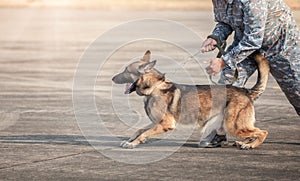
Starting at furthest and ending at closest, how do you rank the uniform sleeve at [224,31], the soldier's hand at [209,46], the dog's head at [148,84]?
the uniform sleeve at [224,31] < the soldier's hand at [209,46] < the dog's head at [148,84]

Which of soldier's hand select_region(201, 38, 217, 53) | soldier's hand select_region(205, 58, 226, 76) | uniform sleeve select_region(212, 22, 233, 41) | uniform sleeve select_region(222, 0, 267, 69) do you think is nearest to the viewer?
uniform sleeve select_region(222, 0, 267, 69)

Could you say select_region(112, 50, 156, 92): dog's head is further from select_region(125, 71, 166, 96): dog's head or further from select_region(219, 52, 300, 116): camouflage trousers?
select_region(219, 52, 300, 116): camouflage trousers

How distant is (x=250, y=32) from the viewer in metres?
8.16

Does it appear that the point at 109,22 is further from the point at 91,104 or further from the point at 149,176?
the point at 149,176

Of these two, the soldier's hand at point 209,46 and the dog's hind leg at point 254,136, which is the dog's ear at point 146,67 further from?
the dog's hind leg at point 254,136

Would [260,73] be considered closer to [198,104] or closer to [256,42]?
[256,42]

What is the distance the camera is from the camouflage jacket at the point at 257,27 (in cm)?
810

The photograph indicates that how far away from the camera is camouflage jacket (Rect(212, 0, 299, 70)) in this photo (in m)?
8.10

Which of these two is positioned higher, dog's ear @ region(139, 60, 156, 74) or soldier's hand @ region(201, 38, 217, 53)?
soldier's hand @ region(201, 38, 217, 53)

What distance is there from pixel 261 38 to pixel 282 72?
0.56 meters

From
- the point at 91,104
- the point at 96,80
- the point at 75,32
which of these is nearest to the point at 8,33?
the point at 75,32

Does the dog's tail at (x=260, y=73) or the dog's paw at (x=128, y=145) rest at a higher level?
the dog's tail at (x=260, y=73)

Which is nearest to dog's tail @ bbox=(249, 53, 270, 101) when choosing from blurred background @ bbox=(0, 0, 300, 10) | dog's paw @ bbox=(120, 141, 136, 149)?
dog's paw @ bbox=(120, 141, 136, 149)

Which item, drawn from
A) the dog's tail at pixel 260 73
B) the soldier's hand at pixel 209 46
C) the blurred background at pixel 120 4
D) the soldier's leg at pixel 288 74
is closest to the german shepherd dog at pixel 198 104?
the dog's tail at pixel 260 73
